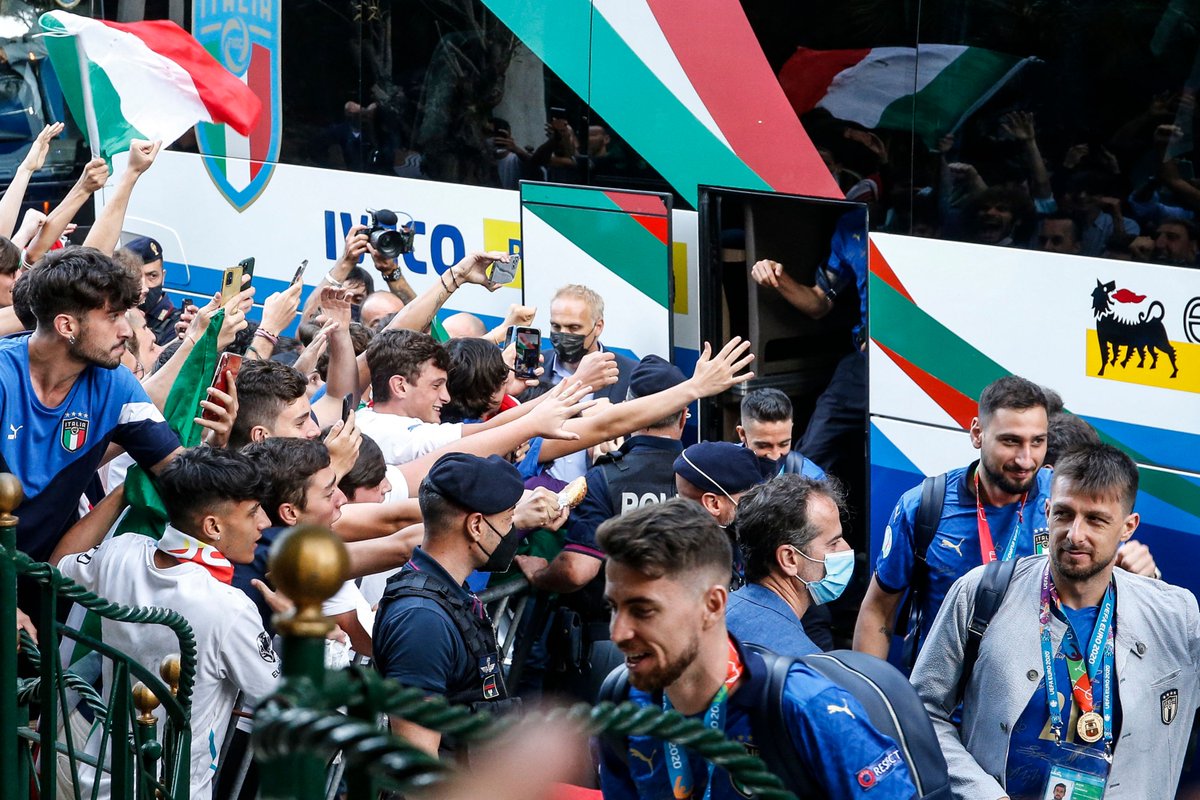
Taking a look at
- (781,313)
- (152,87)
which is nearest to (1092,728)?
(781,313)

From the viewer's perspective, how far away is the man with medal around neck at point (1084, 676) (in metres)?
3.51

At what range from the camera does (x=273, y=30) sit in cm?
860

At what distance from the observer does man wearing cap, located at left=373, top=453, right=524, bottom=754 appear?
3.56 meters

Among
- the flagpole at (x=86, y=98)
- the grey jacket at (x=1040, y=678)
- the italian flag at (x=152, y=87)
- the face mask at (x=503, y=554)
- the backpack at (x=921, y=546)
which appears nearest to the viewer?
the grey jacket at (x=1040, y=678)

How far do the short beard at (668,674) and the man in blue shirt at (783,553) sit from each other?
87 centimetres

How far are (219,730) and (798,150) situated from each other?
3.68 m

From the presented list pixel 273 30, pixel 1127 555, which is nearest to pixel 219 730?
pixel 1127 555

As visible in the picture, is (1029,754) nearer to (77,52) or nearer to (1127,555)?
(1127,555)

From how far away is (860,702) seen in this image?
2.82 metres

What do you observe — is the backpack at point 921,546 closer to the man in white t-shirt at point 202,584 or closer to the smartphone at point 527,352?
the man in white t-shirt at point 202,584

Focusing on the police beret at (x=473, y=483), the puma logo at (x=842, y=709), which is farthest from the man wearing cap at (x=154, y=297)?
the puma logo at (x=842, y=709)

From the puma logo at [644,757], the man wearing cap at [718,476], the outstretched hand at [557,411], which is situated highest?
the outstretched hand at [557,411]

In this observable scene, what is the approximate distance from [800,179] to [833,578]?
277 cm

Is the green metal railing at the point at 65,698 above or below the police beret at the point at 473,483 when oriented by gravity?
below
